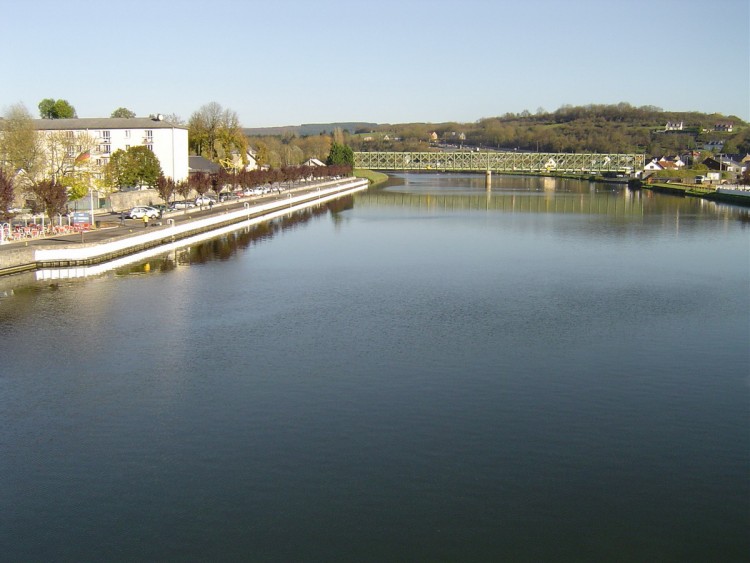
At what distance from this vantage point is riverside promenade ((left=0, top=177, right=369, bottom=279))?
63.3 feet

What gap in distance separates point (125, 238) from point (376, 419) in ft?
49.1

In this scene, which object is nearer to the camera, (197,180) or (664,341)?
(664,341)

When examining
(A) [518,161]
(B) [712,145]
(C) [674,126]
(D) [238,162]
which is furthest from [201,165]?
(C) [674,126]

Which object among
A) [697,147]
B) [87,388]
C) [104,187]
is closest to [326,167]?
[104,187]

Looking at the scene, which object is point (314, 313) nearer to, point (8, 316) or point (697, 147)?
point (8, 316)

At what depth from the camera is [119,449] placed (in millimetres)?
8375

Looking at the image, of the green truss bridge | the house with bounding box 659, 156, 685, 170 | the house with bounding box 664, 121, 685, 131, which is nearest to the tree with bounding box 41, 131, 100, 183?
the green truss bridge

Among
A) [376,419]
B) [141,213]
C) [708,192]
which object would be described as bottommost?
[376,419]

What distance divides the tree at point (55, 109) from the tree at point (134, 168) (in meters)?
24.0

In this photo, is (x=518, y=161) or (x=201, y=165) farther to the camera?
(x=518, y=161)

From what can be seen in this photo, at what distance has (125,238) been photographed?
2202 cm

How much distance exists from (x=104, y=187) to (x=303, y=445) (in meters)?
24.7

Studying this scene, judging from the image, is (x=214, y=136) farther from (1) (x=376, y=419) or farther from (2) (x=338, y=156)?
(1) (x=376, y=419)

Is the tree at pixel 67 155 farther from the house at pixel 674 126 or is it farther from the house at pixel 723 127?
the house at pixel 723 127
